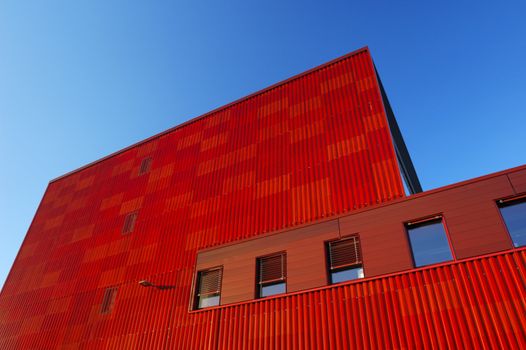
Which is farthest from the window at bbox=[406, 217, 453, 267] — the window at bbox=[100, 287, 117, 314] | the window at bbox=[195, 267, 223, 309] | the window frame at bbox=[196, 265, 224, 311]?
the window at bbox=[100, 287, 117, 314]

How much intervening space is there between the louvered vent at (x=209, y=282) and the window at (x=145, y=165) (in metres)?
13.5

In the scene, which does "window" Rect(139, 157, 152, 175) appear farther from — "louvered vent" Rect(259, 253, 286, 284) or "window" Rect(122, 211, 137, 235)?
"louvered vent" Rect(259, 253, 286, 284)

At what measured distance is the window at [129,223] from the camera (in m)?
27.1

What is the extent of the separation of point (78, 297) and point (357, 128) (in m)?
22.3

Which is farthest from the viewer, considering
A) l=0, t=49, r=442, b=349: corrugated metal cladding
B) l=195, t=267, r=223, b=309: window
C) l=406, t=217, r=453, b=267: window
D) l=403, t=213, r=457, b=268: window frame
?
l=195, t=267, r=223, b=309: window

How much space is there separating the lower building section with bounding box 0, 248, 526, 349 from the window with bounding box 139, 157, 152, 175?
12012 millimetres

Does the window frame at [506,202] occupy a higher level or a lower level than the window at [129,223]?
lower

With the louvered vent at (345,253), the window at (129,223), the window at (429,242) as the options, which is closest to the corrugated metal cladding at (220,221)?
the window at (129,223)

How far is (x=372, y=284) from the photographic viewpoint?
14.5 metres

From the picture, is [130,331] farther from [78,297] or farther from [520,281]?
[520,281]

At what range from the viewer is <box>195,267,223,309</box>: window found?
62.7 ft

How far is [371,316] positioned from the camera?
13.8m

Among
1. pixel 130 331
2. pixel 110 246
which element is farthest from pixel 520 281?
pixel 110 246

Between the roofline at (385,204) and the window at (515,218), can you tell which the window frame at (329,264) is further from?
the window at (515,218)
